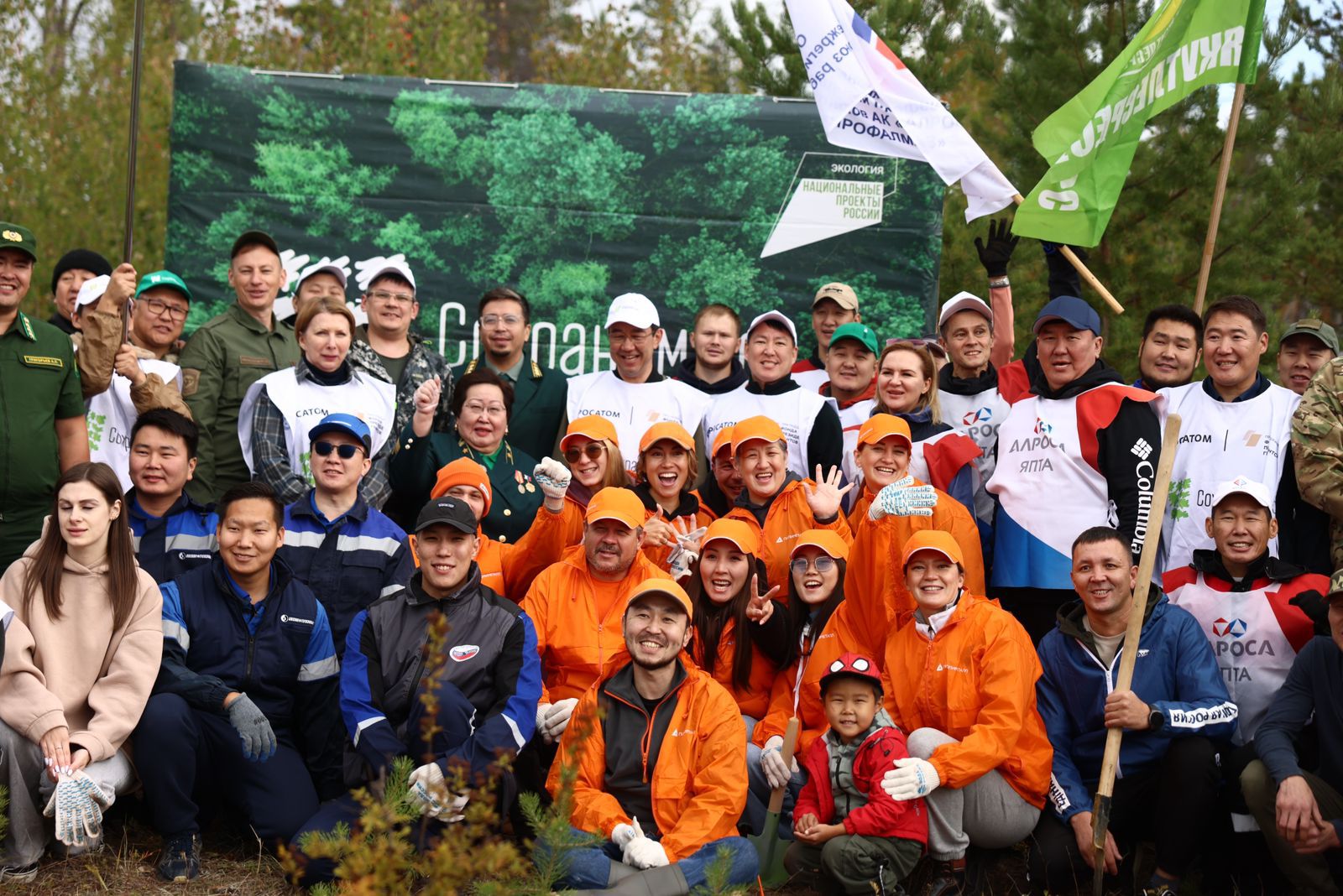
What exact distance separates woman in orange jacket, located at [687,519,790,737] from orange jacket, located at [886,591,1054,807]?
1.97 feet

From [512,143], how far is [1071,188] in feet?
15.9

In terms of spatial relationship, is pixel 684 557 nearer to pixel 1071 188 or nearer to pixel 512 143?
pixel 1071 188

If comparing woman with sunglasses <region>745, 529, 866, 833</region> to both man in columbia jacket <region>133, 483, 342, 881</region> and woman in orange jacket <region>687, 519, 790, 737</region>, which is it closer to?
woman in orange jacket <region>687, 519, 790, 737</region>

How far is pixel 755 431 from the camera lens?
673 centimetres

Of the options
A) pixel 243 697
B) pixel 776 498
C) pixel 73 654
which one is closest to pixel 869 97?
pixel 776 498

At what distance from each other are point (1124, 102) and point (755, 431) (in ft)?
7.36

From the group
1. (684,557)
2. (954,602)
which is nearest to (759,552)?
(684,557)

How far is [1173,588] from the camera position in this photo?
19.9 ft

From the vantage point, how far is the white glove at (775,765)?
5668 mm

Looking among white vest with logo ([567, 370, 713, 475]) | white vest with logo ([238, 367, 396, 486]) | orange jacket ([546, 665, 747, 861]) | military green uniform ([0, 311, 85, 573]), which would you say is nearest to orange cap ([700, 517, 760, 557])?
orange jacket ([546, 665, 747, 861])

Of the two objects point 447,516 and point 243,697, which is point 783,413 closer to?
point 447,516

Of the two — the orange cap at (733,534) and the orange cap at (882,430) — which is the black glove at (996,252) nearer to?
the orange cap at (882,430)

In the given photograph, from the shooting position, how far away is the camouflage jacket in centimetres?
713

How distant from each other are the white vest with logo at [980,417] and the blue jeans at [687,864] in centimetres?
248
